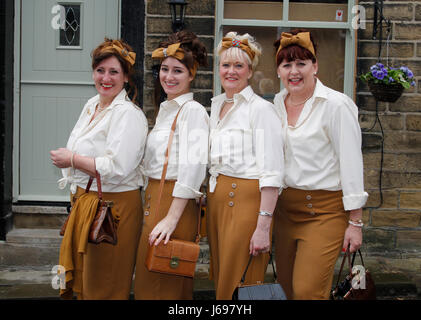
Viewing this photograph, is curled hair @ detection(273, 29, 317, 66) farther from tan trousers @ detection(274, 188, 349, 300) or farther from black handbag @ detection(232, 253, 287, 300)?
black handbag @ detection(232, 253, 287, 300)

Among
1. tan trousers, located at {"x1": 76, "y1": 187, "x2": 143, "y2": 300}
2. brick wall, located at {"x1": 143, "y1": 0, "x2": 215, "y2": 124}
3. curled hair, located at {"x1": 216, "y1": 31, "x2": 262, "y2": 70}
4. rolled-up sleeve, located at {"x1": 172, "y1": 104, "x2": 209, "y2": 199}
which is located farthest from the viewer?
brick wall, located at {"x1": 143, "y1": 0, "x2": 215, "y2": 124}

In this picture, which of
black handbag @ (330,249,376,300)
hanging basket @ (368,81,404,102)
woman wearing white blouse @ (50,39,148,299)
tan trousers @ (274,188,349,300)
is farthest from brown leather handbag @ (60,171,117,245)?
hanging basket @ (368,81,404,102)

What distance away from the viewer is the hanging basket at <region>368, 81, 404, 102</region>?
15.4 ft

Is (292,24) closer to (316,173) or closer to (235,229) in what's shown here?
(316,173)

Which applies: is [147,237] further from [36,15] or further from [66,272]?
[36,15]

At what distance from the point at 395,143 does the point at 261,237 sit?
2929 mm

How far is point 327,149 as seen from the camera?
121 inches

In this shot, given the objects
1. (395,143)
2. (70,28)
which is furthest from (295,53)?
(70,28)

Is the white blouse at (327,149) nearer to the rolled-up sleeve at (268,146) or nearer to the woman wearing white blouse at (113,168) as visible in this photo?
the rolled-up sleeve at (268,146)

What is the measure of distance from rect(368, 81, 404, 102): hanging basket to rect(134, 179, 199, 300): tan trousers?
95.4 inches

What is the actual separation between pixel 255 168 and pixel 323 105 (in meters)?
0.57

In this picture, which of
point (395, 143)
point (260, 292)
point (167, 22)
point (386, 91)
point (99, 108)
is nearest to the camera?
point (260, 292)

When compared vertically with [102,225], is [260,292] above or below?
below
